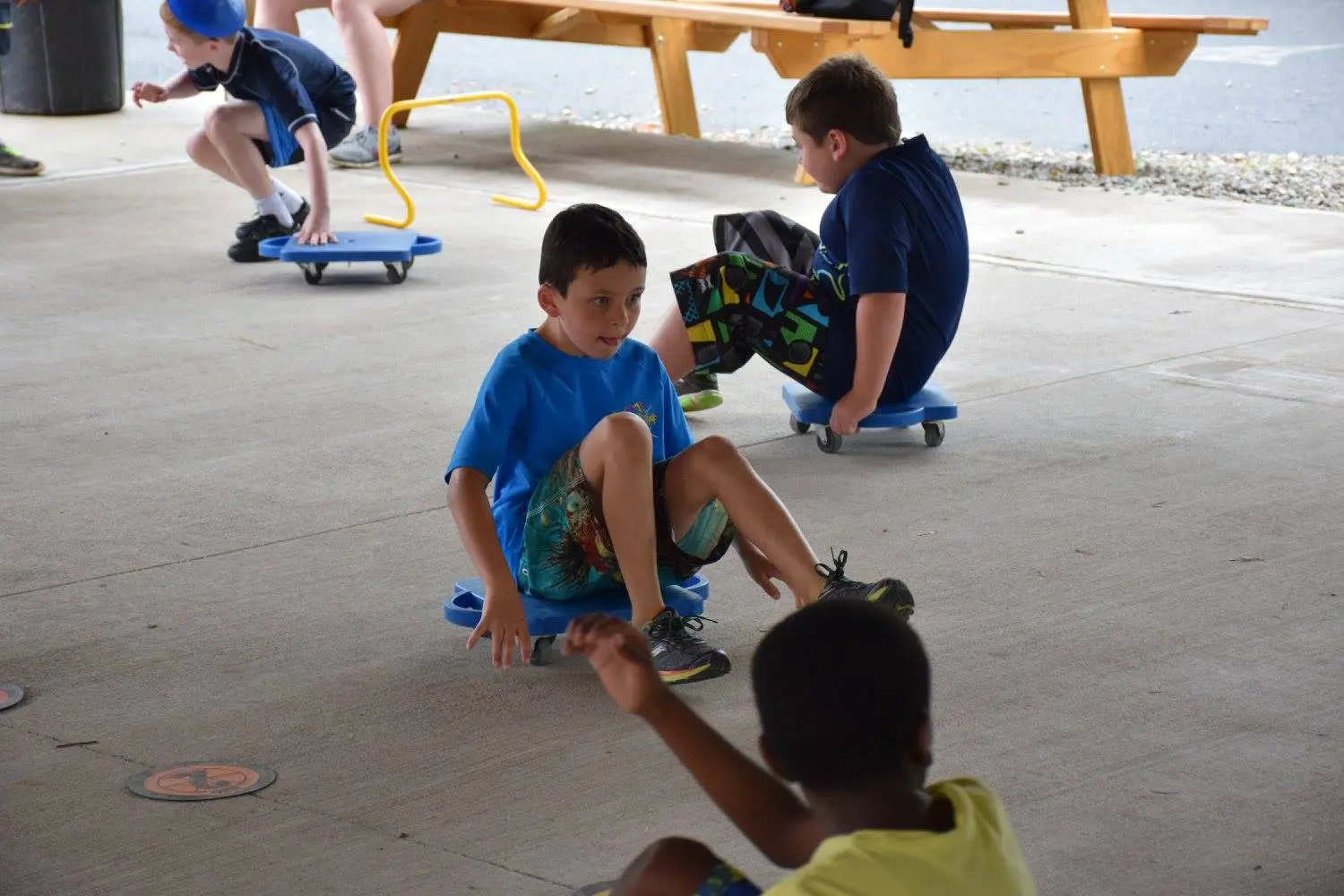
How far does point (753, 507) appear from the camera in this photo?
301 cm

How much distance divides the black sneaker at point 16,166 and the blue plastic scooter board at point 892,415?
532 cm

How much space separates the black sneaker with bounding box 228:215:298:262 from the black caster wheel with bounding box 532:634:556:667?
4.04 meters

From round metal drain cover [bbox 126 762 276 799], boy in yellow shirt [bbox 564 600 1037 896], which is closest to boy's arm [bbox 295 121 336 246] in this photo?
round metal drain cover [bbox 126 762 276 799]

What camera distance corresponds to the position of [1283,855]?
237cm

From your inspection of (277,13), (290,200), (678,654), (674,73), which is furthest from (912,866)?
(674,73)

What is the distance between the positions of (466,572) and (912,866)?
2127mm

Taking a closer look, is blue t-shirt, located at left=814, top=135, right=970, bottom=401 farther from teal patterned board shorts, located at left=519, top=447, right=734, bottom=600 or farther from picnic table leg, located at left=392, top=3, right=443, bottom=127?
picnic table leg, located at left=392, top=3, right=443, bottom=127

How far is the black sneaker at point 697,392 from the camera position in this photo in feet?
15.7

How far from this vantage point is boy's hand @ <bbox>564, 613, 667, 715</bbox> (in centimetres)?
182

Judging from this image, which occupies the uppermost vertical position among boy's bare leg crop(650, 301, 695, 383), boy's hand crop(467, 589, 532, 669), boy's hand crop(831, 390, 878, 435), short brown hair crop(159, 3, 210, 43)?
short brown hair crop(159, 3, 210, 43)

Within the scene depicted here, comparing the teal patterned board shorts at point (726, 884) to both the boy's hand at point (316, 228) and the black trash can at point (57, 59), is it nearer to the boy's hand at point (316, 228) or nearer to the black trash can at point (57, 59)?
the boy's hand at point (316, 228)

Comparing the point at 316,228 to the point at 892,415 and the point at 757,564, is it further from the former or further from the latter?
the point at 757,564

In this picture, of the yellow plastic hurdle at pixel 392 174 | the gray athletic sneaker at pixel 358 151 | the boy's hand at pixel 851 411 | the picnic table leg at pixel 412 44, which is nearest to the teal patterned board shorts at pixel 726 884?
the boy's hand at pixel 851 411

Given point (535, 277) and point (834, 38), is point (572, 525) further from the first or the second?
point (834, 38)
